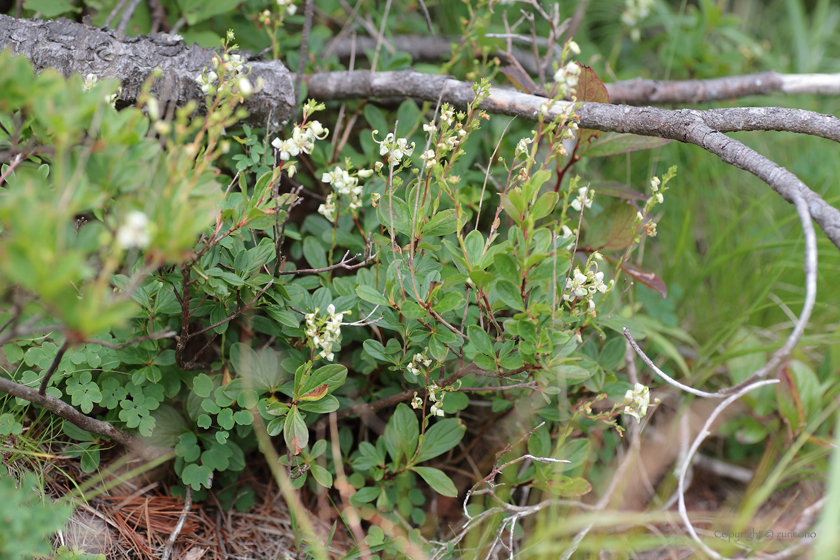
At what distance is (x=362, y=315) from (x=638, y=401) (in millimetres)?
717

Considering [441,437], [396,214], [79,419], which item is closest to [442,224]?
[396,214]

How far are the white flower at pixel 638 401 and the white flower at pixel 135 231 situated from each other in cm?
107

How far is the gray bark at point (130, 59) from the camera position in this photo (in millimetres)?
1452

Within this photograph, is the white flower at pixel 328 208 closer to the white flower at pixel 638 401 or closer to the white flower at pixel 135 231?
the white flower at pixel 135 231

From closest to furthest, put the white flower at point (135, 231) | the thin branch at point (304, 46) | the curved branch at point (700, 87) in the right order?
the white flower at point (135, 231)
the thin branch at point (304, 46)
the curved branch at point (700, 87)

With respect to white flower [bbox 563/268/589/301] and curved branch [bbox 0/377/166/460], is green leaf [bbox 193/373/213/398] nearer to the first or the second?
curved branch [bbox 0/377/166/460]

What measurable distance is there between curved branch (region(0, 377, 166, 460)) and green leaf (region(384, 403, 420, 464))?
0.61 m

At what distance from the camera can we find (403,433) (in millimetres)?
1425

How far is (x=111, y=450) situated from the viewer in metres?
1.44

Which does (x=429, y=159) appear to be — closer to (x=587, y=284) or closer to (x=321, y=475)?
(x=587, y=284)

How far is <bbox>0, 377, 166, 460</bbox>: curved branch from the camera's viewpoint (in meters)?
1.17

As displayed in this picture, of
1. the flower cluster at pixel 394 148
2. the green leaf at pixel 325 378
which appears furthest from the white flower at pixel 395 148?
the green leaf at pixel 325 378

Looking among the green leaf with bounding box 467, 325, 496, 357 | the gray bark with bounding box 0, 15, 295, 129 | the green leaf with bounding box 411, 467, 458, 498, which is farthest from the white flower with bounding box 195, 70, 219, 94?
the green leaf with bounding box 411, 467, 458, 498

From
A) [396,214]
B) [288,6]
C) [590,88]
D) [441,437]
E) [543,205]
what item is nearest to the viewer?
[543,205]
